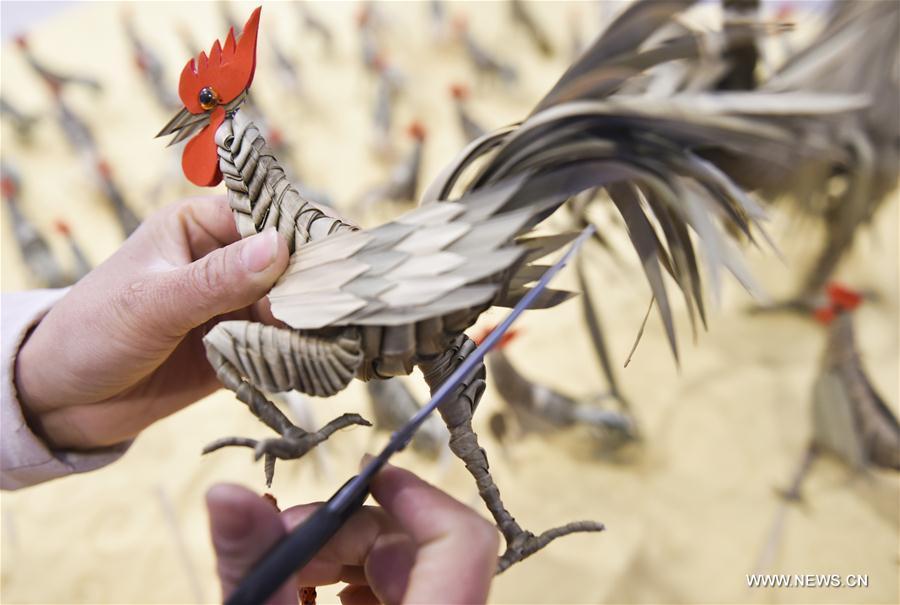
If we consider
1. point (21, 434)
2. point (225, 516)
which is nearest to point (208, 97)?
point (225, 516)

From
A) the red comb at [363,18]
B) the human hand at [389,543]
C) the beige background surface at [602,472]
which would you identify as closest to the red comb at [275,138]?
the beige background surface at [602,472]

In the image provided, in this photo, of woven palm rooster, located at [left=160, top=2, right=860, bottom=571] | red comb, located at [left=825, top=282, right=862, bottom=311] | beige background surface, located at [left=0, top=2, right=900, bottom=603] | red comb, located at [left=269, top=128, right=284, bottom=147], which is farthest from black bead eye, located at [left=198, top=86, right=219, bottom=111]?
red comb, located at [left=269, top=128, right=284, bottom=147]

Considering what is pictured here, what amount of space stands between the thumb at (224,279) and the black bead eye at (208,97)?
141 mm

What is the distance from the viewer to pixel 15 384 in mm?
777

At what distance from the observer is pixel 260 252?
1.86 feet

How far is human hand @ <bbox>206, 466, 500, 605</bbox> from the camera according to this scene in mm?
460

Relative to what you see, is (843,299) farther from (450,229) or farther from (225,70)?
(225,70)

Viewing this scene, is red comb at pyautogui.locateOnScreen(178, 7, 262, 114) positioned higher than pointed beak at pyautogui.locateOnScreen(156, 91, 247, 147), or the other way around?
red comb at pyautogui.locateOnScreen(178, 7, 262, 114)

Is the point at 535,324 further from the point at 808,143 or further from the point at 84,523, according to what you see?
the point at 84,523

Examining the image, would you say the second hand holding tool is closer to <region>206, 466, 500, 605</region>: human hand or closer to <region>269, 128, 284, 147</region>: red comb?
<region>206, 466, 500, 605</region>: human hand

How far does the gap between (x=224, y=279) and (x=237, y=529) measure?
24 centimetres

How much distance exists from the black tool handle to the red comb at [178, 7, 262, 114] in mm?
398

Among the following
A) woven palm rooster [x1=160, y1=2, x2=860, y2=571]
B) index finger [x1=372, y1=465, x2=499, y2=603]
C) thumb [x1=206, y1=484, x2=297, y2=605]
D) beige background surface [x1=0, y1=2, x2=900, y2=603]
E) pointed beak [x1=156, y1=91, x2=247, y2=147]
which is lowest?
beige background surface [x1=0, y1=2, x2=900, y2=603]

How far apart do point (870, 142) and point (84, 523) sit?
1.70m
